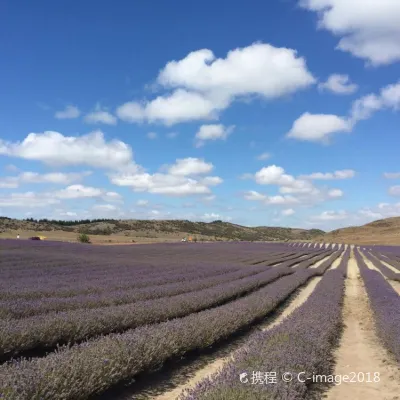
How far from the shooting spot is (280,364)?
5098 millimetres

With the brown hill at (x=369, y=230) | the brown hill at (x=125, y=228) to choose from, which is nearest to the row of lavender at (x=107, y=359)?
the brown hill at (x=125, y=228)

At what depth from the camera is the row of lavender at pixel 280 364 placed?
4055mm

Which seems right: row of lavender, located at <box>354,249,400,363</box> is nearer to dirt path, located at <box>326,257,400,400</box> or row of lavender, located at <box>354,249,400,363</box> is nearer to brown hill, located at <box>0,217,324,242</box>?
dirt path, located at <box>326,257,400,400</box>

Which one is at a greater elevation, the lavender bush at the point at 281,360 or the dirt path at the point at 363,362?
the lavender bush at the point at 281,360

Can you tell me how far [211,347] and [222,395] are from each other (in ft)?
14.0

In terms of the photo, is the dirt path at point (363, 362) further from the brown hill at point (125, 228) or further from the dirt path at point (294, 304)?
the brown hill at point (125, 228)

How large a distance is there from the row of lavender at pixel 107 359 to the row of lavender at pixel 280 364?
89 cm

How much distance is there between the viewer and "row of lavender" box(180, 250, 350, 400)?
405 centimetres

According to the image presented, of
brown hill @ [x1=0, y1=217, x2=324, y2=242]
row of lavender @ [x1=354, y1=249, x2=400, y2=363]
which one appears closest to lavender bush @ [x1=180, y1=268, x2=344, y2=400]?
row of lavender @ [x1=354, y1=249, x2=400, y2=363]

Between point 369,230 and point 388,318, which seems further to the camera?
point 369,230

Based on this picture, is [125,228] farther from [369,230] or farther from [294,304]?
[294,304]

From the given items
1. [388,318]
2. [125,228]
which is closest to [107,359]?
[388,318]

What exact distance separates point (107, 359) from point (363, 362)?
16.1 feet

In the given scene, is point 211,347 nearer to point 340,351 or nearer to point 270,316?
point 340,351
